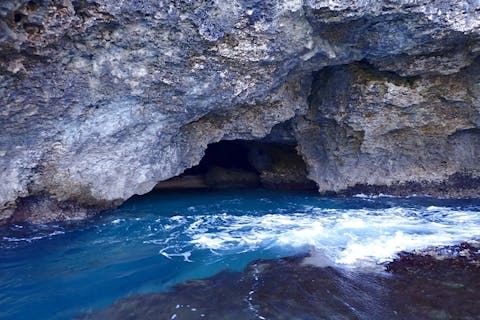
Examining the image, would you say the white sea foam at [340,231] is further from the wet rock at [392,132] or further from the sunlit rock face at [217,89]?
the sunlit rock face at [217,89]

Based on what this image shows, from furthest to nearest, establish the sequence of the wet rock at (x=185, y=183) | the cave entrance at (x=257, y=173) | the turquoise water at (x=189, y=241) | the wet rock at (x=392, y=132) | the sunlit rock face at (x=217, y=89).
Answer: the cave entrance at (x=257, y=173) → the wet rock at (x=185, y=183) → the wet rock at (x=392, y=132) → the sunlit rock face at (x=217, y=89) → the turquoise water at (x=189, y=241)

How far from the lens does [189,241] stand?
41.3ft

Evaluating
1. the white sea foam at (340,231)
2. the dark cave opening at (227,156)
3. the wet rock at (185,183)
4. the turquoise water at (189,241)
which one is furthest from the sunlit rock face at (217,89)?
the dark cave opening at (227,156)

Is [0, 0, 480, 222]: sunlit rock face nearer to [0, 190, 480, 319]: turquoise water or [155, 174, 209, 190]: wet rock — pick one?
[0, 190, 480, 319]: turquoise water

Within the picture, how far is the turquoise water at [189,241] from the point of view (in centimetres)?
994

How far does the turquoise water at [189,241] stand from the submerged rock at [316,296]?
50 centimetres

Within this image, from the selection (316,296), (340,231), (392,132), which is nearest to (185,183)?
(340,231)

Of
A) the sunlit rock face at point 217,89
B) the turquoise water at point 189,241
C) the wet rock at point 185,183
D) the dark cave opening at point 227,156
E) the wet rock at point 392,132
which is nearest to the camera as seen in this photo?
the turquoise water at point 189,241

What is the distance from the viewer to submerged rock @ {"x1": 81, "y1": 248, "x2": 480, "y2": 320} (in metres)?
8.69

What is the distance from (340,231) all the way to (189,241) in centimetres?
415

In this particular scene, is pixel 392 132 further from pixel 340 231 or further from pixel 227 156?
pixel 227 156

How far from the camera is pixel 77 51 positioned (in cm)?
1114

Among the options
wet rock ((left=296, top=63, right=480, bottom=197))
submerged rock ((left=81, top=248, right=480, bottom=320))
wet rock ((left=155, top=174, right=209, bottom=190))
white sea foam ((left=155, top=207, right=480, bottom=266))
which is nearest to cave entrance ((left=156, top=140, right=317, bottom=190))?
wet rock ((left=155, top=174, right=209, bottom=190))

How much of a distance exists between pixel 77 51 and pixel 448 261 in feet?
32.5
